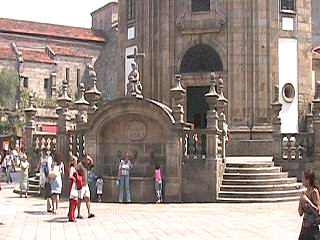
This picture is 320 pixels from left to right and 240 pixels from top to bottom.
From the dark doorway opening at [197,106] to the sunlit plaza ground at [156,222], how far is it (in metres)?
9.64

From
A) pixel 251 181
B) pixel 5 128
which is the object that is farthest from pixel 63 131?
pixel 5 128

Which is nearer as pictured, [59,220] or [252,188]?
[59,220]

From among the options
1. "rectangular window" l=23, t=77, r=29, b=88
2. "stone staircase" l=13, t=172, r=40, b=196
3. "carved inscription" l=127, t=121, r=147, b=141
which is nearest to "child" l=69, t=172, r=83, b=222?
"carved inscription" l=127, t=121, r=147, b=141

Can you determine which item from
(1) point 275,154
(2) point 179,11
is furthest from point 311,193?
(2) point 179,11

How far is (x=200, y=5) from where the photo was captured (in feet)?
93.1

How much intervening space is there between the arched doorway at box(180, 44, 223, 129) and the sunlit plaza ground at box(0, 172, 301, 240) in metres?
9.71

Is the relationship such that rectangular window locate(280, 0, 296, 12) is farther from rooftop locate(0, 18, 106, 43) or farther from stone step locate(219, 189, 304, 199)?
rooftop locate(0, 18, 106, 43)

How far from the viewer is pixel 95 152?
2131cm

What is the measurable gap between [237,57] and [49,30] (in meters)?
50.1

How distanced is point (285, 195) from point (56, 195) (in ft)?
25.6

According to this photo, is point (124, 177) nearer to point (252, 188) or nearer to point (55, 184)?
point (55, 184)

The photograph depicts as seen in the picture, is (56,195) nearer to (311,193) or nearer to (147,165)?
(147,165)

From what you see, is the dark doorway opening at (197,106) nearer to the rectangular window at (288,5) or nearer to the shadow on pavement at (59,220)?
the rectangular window at (288,5)

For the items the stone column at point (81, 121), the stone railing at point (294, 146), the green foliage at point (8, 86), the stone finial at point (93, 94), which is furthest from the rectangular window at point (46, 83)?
the stone railing at point (294, 146)
